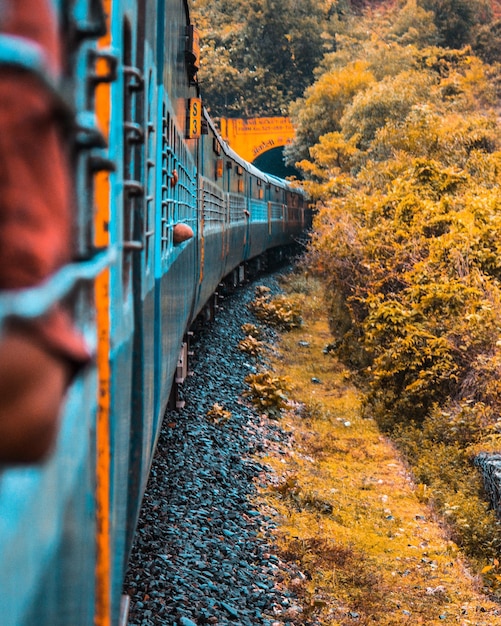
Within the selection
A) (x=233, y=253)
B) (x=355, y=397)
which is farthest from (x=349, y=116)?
(x=355, y=397)

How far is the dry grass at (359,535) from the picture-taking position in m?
4.75

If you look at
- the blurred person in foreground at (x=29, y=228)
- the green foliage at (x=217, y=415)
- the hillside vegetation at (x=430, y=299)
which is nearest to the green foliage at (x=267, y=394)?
the green foliage at (x=217, y=415)

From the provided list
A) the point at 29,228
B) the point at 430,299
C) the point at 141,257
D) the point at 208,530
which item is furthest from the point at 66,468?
the point at 430,299

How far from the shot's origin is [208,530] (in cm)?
503

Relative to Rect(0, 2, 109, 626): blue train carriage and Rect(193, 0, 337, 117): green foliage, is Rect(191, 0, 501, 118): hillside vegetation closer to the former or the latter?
Rect(193, 0, 337, 117): green foliage

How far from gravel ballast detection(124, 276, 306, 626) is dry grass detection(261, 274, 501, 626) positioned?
0.20 m

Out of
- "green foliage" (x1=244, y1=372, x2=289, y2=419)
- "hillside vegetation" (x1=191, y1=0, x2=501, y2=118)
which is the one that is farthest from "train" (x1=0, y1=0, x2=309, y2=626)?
"hillside vegetation" (x1=191, y1=0, x2=501, y2=118)

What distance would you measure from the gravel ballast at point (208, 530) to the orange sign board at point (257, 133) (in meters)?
28.9

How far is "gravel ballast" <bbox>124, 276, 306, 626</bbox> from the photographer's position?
161 inches

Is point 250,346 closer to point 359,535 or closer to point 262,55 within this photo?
point 359,535

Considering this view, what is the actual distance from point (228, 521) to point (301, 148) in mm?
24542

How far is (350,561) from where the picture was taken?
5.32 m

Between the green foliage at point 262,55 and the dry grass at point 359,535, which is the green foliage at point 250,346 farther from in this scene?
the green foliage at point 262,55

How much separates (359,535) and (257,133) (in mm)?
32162
